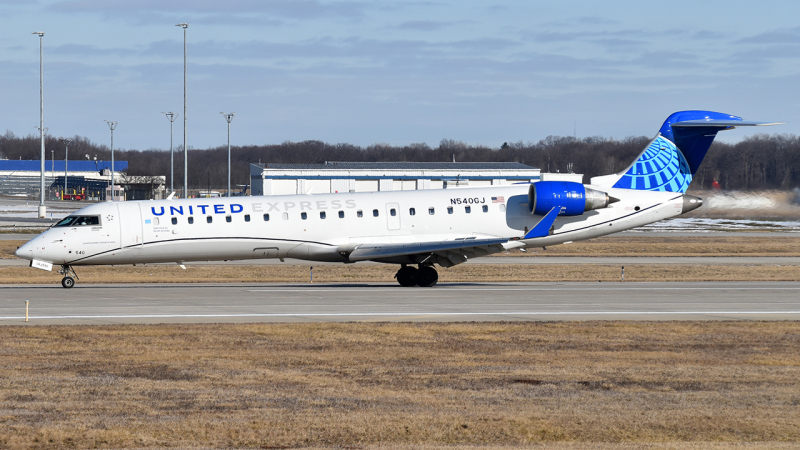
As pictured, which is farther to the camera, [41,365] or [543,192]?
[543,192]

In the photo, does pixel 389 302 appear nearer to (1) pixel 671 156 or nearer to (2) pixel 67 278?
(2) pixel 67 278

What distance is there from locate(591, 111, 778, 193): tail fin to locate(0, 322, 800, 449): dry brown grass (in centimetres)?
1440

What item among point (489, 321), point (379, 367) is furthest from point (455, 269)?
point (379, 367)

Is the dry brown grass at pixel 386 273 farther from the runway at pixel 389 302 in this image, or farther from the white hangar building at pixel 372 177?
the white hangar building at pixel 372 177

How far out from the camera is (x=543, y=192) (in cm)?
3142

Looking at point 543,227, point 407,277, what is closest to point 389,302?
point 407,277

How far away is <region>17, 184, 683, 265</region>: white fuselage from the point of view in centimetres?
2969

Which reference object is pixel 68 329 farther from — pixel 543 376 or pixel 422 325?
pixel 543 376

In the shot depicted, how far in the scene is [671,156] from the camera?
3441cm

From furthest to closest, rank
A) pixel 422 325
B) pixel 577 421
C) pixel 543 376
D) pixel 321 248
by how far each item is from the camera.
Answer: pixel 321 248 → pixel 422 325 → pixel 543 376 → pixel 577 421

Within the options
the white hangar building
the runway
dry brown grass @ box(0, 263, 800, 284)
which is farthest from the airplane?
the white hangar building

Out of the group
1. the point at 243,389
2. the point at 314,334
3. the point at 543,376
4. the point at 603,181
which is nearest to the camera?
the point at 243,389

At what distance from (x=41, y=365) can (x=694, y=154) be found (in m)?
26.8

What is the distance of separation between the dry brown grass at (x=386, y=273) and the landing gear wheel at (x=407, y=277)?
379 centimetres
